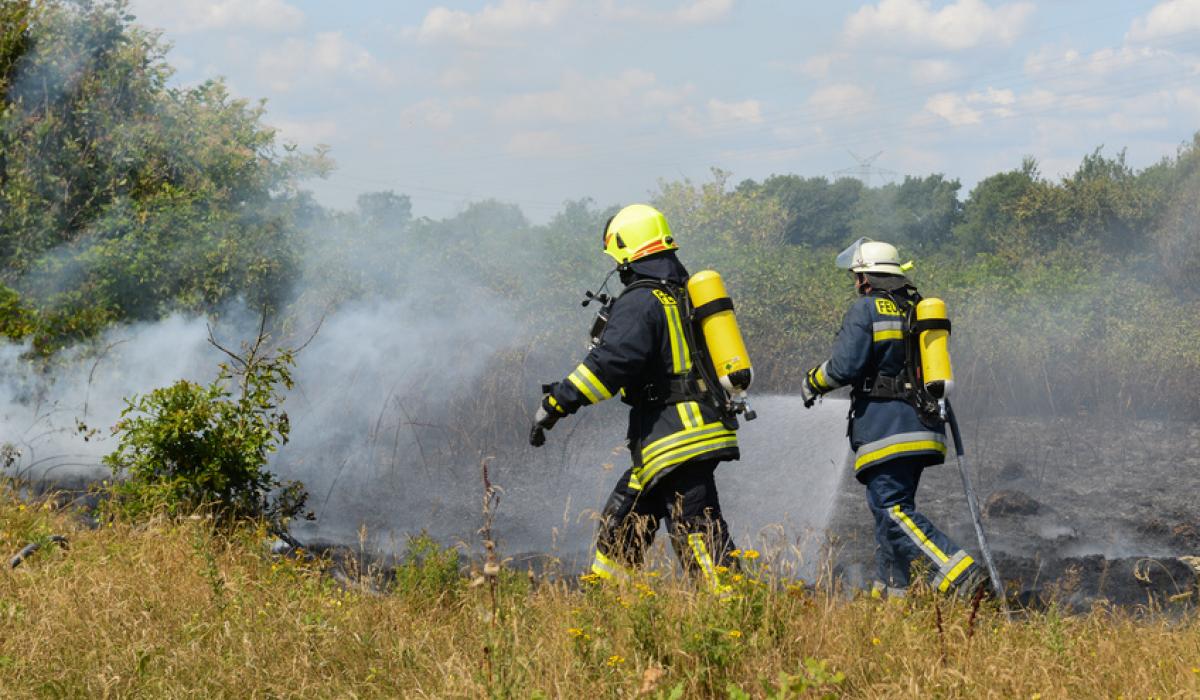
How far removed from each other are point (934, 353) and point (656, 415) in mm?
1350

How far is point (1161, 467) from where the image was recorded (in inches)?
366

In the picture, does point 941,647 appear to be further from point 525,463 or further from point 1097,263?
point 1097,263

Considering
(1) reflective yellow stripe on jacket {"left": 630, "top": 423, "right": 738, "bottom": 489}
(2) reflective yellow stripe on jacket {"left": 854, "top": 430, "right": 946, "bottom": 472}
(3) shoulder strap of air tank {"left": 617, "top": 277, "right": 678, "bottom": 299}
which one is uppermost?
(3) shoulder strap of air tank {"left": 617, "top": 277, "right": 678, "bottom": 299}

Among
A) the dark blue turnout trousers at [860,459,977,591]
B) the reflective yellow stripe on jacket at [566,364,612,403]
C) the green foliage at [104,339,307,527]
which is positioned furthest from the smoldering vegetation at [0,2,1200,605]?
the reflective yellow stripe on jacket at [566,364,612,403]

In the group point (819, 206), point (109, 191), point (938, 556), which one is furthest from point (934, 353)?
point (819, 206)

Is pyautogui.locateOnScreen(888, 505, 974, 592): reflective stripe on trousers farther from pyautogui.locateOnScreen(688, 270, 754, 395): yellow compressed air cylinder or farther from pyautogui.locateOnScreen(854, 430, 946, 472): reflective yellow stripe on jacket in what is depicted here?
pyautogui.locateOnScreen(688, 270, 754, 395): yellow compressed air cylinder

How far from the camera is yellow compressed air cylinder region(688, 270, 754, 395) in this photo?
15.4ft

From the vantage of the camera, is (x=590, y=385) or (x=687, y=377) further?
(x=687, y=377)

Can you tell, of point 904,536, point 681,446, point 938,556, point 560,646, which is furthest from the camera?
point 904,536

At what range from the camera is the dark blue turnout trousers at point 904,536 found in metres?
4.88

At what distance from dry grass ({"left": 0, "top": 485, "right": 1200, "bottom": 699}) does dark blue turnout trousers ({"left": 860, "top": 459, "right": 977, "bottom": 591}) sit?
415 millimetres

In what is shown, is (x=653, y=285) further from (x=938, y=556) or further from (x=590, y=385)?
(x=938, y=556)

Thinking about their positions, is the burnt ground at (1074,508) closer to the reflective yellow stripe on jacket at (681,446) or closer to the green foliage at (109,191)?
the reflective yellow stripe on jacket at (681,446)

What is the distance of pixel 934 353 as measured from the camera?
5191 mm
